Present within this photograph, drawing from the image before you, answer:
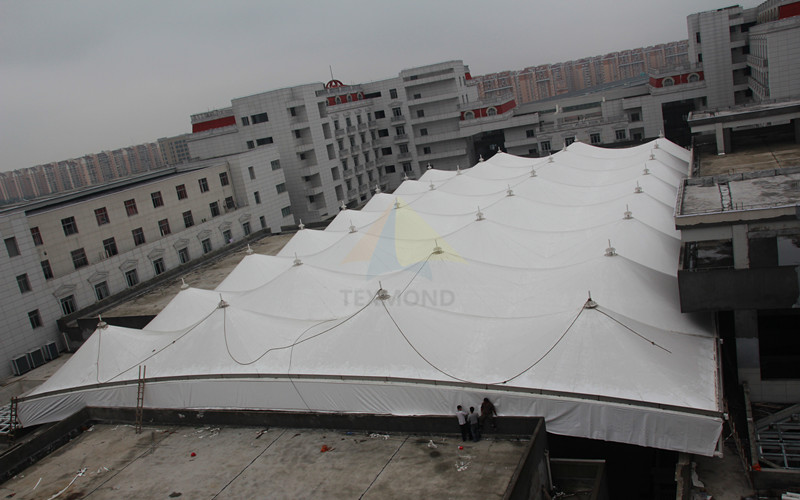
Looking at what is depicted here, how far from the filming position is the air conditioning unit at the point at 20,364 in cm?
1772

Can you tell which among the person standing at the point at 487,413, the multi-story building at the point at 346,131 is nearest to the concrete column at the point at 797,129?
the person standing at the point at 487,413

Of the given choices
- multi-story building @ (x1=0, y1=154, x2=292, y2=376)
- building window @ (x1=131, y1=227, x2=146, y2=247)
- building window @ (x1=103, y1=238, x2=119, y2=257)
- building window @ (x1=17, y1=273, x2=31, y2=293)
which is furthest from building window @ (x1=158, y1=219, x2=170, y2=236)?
building window @ (x1=17, y1=273, x2=31, y2=293)

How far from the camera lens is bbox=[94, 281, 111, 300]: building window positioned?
2106 centimetres

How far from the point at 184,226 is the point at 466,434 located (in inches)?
750

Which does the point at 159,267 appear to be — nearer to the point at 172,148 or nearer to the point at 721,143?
the point at 721,143

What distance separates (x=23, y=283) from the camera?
60.8 feet

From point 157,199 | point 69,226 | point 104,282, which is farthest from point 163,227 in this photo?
point 69,226

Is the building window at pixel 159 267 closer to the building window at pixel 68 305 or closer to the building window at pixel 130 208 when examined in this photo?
the building window at pixel 130 208

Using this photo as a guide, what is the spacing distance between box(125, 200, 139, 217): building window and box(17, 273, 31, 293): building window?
4.80 metres

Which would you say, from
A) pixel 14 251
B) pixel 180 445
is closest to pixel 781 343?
pixel 180 445

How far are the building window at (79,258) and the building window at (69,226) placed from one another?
2.16 feet

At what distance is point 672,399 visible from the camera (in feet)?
28.7

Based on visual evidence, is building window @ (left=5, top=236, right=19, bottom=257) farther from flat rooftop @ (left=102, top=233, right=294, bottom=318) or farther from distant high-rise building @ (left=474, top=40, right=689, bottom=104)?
distant high-rise building @ (left=474, top=40, right=689, bottom=104)

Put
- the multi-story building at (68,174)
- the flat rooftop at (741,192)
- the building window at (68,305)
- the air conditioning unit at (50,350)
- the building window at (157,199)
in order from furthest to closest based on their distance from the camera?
the multi-story building at (68,174) < the building window at (157,199) < the building window at (68,305) < the air conditioning unit at (50,350) < the flat rooftop at (741,192)
